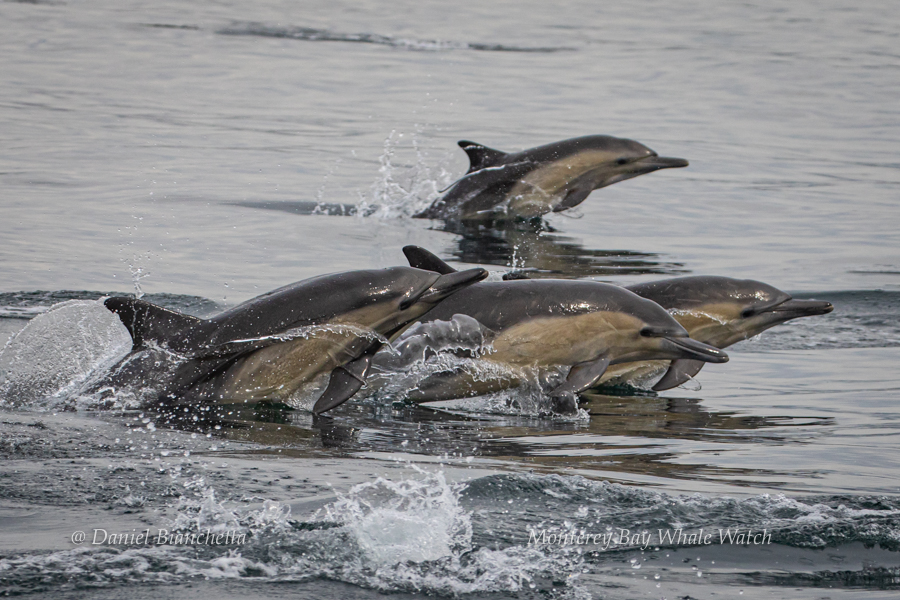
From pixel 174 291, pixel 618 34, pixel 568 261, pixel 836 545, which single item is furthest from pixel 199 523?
pixel 618 34

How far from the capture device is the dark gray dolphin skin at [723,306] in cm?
998

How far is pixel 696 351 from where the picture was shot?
8969 millimetres

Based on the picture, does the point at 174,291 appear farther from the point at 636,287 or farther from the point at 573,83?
the point at 573,83

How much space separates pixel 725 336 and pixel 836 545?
499cm

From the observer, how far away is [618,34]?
1543 inches

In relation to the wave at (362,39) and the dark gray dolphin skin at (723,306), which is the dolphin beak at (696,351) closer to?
the dark gray dolphin skin at (723,306)

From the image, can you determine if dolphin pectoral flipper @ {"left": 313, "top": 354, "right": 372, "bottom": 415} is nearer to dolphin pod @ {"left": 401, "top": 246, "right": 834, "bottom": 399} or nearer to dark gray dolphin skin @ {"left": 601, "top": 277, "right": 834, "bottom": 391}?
dolphin pod @ {"left": 401, "top": 246, "right": 834, "bottom": 399}

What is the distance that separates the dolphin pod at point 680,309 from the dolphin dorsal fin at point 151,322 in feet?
6.14

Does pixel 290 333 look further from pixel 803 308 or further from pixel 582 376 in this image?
pixel 803 308

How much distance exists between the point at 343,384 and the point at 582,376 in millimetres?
1707

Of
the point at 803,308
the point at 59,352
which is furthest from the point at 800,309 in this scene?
the point at 59,352

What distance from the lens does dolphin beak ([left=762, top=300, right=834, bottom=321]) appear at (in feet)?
33.2

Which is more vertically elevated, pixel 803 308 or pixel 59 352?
pixel 803 308

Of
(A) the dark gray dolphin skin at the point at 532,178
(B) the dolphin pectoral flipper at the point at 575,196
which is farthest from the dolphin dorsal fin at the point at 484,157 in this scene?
(B) the dolphin pectoral flipper at the point at 575,196
